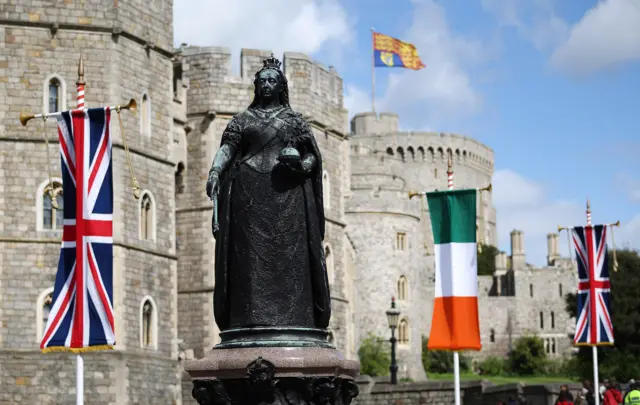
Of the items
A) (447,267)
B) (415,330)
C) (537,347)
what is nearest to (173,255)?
(447,267)

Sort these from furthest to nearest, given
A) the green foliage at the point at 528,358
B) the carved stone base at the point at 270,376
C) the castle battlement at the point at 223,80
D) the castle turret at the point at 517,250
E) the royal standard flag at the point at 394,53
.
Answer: the castle turret at the point at 517,250 < the green foliage at the point at 528,358 < the royal standard flag at the point at 394,53 < the castle battlement at the point at 223,80 < the carved stone base at the point at 270,376

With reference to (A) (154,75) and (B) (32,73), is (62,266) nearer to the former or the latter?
(B) (32,73)

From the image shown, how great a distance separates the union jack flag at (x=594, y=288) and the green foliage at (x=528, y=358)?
2128 inches

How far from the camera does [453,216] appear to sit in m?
22.5

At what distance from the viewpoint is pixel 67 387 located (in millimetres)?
33094

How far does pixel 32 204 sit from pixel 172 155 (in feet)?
17.4

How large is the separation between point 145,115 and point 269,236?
25244 millimetres

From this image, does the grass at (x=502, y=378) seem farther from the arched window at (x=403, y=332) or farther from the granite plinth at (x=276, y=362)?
the granite plinth at (x=276, y=362)

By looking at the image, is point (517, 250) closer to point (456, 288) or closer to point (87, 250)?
point (456, 288)

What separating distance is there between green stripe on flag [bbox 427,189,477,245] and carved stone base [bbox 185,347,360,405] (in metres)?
11.5

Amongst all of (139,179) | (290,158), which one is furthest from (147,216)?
(290,158)

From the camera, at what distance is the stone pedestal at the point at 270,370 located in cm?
1073

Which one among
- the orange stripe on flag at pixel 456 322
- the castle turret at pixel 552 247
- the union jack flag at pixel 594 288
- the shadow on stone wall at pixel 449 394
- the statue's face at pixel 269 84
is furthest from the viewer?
the castle turret at pixel 552 247

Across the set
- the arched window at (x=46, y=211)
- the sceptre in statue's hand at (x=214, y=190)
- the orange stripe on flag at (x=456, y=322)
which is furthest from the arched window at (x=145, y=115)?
the sceptre in statue's hand at (x=214, y=190)
